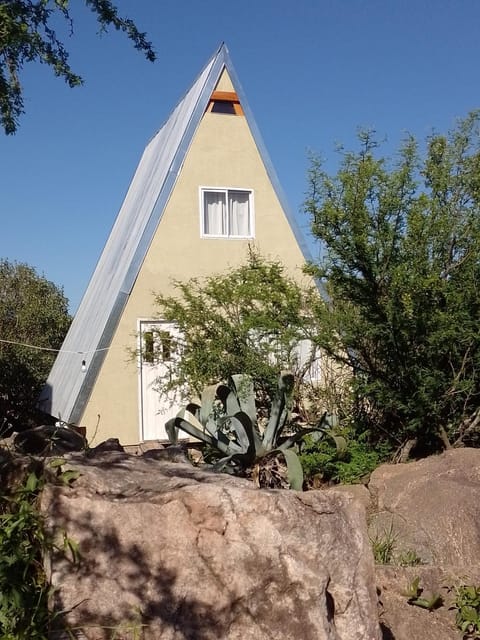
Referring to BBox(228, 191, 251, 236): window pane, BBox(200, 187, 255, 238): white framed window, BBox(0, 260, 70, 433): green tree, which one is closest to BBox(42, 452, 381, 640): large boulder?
BBox(200, 187, 255, 238): white framed window

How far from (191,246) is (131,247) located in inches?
41.5

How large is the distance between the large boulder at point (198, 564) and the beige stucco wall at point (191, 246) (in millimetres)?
8635

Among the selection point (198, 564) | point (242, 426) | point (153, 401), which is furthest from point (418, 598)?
point (153, 401)

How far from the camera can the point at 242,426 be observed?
314 inches

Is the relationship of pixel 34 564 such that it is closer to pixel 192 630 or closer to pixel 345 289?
pixel 192 630

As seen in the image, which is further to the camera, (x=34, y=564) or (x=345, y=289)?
(x=345, y=289)

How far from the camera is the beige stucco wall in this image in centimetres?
1245

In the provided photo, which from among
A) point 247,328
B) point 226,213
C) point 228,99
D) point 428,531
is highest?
point 228,99

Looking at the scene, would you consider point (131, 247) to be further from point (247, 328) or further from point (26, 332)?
point (26, 332)

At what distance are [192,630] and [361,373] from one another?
229 inches

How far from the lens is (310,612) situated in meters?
3.29

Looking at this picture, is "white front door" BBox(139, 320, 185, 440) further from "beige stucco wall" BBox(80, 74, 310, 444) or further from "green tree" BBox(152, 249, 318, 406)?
"green tree" BBox(152, 249, 318, 406)

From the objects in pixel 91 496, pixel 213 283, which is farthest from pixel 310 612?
pixel 213 283

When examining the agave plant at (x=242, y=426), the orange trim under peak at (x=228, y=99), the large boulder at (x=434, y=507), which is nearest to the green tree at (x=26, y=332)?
the orange trim under peak at (x=228, y=99)
